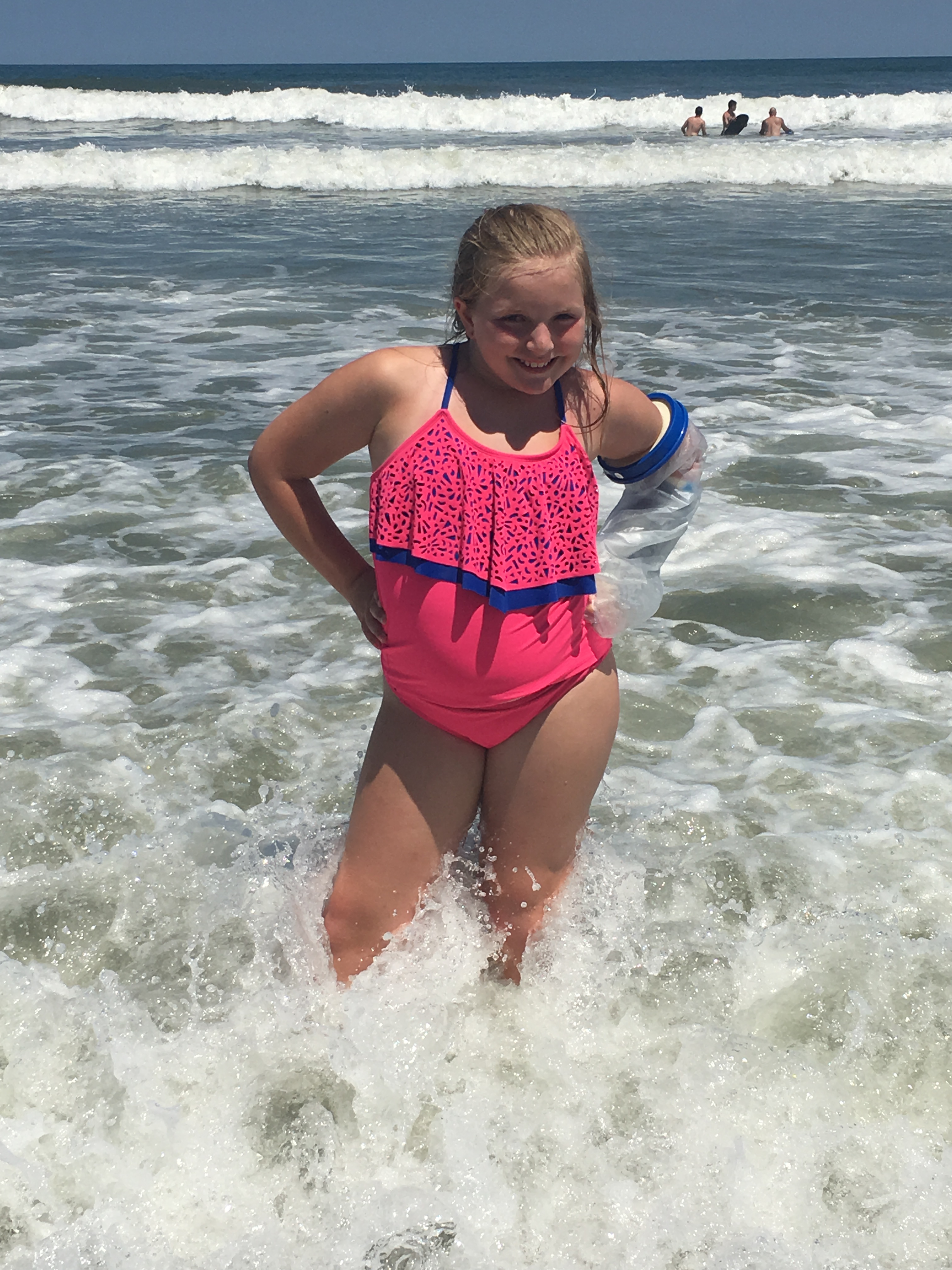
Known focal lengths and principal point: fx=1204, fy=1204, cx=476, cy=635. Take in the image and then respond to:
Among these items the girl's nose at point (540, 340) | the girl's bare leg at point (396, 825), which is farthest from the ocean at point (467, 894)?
the girl's nose at point (540, 340)

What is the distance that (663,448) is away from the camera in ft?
9.04

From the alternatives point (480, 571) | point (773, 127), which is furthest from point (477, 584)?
point (773, 127)

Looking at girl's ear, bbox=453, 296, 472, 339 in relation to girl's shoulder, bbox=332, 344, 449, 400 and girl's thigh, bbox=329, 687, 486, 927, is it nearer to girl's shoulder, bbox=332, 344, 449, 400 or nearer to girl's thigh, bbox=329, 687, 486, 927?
girl's shoulder, bbox=332, 344, 449, 400

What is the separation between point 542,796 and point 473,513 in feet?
2.16

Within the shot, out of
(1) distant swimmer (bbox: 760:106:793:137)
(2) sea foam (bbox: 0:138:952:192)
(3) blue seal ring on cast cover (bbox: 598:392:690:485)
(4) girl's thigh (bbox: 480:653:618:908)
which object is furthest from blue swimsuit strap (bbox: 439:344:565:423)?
(1) distant swimmer (bbox: 760:106:793:137)

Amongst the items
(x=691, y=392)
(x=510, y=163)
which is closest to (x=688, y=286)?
(x=691, y=392)

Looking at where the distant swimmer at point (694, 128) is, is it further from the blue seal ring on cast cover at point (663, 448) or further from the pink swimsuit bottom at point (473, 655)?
the pink swimsuit bottom at point (473, 655)

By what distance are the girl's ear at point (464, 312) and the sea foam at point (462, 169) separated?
1911 centimetres

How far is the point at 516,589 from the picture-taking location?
8.18 feet

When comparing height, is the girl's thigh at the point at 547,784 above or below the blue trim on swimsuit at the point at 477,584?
below

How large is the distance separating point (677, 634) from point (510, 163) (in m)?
19.0

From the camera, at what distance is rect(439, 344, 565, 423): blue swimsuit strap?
8.16 ft

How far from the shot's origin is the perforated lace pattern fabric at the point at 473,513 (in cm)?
245

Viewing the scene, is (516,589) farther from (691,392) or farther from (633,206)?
(633,206)
